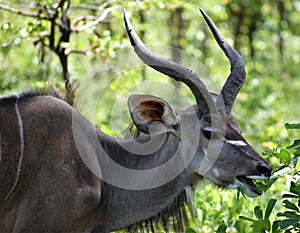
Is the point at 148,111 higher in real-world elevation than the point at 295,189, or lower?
higher

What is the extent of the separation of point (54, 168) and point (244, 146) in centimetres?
107

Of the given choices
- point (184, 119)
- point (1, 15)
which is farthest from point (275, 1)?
point (184, 119)

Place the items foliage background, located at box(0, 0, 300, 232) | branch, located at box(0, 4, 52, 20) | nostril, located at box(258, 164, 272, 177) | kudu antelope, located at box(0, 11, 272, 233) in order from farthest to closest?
1. branch, located at box(0, 4, 52, 20)
2. foliage background, located at box(0, 0, 300, 232)
3. nostril, located at box(258, 164, 272, 177)
4. kudu antelope, located at box(0, 11, 272, 233)

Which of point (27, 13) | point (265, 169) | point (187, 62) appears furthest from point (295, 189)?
point (187, 62)

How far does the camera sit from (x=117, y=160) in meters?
4.41

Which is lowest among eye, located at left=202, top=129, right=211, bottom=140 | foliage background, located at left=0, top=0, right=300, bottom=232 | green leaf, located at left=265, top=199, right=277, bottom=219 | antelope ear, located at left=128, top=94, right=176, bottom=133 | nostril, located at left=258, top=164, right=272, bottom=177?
foliage background, located at left=0, top=0, right=300, bottom=232

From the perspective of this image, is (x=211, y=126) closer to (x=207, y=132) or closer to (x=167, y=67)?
(x=207, y=132)

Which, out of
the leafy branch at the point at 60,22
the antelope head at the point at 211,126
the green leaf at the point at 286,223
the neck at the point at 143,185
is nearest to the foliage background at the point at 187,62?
the leafy branch at the point at 60,22

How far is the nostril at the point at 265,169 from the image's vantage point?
4.18m

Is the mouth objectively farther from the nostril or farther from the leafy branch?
the leafy branch

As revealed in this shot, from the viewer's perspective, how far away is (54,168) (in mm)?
3980

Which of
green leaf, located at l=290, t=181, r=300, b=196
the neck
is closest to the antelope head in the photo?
the neck

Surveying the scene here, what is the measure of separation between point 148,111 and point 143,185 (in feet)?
1.40

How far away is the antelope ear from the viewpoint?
14.0 ft
